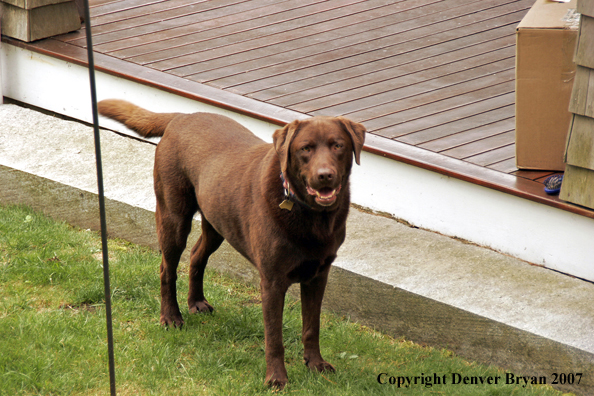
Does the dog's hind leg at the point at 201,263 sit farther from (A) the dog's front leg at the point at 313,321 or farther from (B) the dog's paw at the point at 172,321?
(A) the dog's front leg at the point at 313,321

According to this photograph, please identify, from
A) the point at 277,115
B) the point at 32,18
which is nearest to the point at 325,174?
the point at 277,115

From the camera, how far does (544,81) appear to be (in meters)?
3.96

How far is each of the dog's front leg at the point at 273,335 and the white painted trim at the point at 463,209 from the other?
1.45m

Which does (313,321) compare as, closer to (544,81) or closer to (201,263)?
(201,263)

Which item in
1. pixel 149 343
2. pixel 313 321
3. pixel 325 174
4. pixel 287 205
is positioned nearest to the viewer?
pixel 325 174

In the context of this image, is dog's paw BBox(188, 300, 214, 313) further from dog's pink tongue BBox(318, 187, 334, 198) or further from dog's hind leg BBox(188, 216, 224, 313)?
dog's pink tongue BBox(318, 187, 334, 198)

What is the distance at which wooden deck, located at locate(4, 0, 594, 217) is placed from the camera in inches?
190

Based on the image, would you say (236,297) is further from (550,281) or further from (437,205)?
(550,281)

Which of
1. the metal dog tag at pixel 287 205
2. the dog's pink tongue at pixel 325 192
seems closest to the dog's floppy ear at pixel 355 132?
the dog's pink tongue at pixel 325 192

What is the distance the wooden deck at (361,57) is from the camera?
4820 millimetres

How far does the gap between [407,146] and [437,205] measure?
1.48 ft

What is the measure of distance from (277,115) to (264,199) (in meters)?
1.83

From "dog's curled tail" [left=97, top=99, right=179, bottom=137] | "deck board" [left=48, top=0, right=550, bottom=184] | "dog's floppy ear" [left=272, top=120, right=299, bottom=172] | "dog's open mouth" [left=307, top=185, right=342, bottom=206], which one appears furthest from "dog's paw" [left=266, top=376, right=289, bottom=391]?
"deck board" [left=48, top=0, right=550, bottom=184]

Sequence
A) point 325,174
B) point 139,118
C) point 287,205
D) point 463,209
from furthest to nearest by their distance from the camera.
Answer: point 463,209
point 139,118
point 287,205
point 325,174
